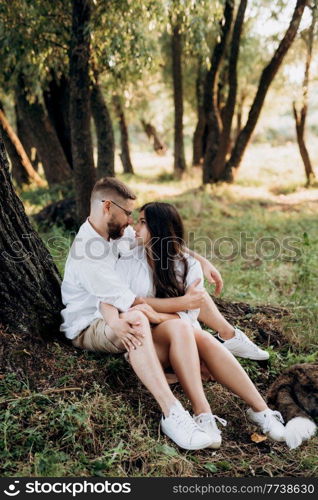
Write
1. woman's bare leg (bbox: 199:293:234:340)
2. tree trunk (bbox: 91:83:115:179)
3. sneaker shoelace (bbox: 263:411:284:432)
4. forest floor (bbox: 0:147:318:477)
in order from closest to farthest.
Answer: forest floor (bbox: 0:147:318:477), sneaker shoelace (bbox: 263:411:284:432), woman's bare leg (bbox: 199:293:234:340), tree trunk (bbox: 91:83:115:179)

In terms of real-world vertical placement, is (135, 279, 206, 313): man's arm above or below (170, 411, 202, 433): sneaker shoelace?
above

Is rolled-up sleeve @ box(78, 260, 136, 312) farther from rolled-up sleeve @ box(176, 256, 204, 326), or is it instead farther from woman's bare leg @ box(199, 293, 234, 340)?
woman's bare leg @ box(199, 293, 234, 340)

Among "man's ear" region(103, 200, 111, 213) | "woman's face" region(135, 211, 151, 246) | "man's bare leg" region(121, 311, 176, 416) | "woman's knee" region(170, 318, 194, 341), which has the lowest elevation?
"man's bare leg" region(121, 311, 176, 416)

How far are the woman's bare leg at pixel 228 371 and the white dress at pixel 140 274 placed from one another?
0.79 ft

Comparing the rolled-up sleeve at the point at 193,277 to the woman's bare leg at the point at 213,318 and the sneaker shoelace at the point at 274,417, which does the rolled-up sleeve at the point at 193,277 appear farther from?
the sneaker shoelace at the point at 274,417

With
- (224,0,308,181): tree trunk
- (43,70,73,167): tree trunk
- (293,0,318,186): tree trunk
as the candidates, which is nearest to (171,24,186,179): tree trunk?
(224,0,308,181): tree trunk

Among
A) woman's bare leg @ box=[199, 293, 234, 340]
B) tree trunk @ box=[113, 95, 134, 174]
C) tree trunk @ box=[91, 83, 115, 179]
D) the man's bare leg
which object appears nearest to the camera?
the man's bare leg

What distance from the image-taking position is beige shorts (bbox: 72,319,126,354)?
3613 millimetres

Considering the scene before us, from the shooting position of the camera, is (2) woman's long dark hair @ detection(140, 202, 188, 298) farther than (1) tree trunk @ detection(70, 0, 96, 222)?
No

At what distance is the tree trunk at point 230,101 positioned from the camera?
42.5 ft

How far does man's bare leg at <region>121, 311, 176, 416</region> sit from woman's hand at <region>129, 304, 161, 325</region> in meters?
0.13

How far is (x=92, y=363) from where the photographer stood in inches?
148

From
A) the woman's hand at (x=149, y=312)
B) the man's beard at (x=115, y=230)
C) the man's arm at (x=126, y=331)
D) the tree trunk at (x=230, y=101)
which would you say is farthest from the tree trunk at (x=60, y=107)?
the man's arm at (x=126, y=331)

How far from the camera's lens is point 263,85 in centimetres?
1280
